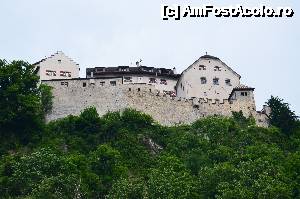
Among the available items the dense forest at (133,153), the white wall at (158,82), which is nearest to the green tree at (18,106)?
the dense forest at (133,153)

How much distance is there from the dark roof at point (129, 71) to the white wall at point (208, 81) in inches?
67.2

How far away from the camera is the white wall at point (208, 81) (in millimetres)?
88875

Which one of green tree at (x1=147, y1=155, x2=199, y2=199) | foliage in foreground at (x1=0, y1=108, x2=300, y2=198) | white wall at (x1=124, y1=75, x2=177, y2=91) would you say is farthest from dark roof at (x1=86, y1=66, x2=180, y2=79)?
green tree at (x1=147, y1=155, x2=199, y2=199)

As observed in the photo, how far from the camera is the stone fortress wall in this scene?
81.1m

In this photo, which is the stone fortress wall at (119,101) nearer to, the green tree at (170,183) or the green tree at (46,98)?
the green tree at (46,98)

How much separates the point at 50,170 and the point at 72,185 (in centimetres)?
415

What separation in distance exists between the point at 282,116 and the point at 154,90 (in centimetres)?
1425

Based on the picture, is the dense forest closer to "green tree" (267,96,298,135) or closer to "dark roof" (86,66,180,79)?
"green tree" (267,96,298,135)

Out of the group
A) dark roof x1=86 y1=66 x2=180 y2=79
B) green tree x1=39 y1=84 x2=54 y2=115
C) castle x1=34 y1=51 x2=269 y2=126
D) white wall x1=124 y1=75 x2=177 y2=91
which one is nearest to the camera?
green tree x1=39 y1=84 x2=54 y2=115

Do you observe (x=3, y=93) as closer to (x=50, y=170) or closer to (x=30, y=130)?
(x=30, y=130)

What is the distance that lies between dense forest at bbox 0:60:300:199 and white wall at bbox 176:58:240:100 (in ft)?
20.6

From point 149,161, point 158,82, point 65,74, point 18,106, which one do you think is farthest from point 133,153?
point 158,82

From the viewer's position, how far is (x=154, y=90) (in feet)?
273

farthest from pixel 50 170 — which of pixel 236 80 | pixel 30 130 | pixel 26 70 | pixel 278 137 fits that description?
pixel 236 80
